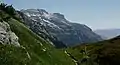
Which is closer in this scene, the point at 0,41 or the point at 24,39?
the point at 0,41

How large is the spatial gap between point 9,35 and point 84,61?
2632 centimetres

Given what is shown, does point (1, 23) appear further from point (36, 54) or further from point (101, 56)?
point (101, 56)

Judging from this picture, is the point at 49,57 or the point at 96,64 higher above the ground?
the point at 49,57

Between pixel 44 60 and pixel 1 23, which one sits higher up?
pixel 1 23

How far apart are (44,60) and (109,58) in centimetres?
2245

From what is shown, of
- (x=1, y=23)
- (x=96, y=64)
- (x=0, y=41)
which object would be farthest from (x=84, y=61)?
(x=0, y=41)

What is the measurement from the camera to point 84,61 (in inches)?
2564

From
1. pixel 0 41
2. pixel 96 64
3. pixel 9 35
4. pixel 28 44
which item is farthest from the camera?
pixel 96 64

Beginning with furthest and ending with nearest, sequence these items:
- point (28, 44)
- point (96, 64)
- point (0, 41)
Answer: point (96, 64) < point (28, 44) < point (0, 41)

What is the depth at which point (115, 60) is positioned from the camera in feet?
203

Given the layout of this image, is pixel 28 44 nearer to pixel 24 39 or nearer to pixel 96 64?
pixel 24 39

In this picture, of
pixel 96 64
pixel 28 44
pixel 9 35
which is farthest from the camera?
pixel 96 64

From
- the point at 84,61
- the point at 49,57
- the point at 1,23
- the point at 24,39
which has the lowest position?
the point at 84,61

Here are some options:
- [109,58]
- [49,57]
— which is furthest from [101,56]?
[49,57]
